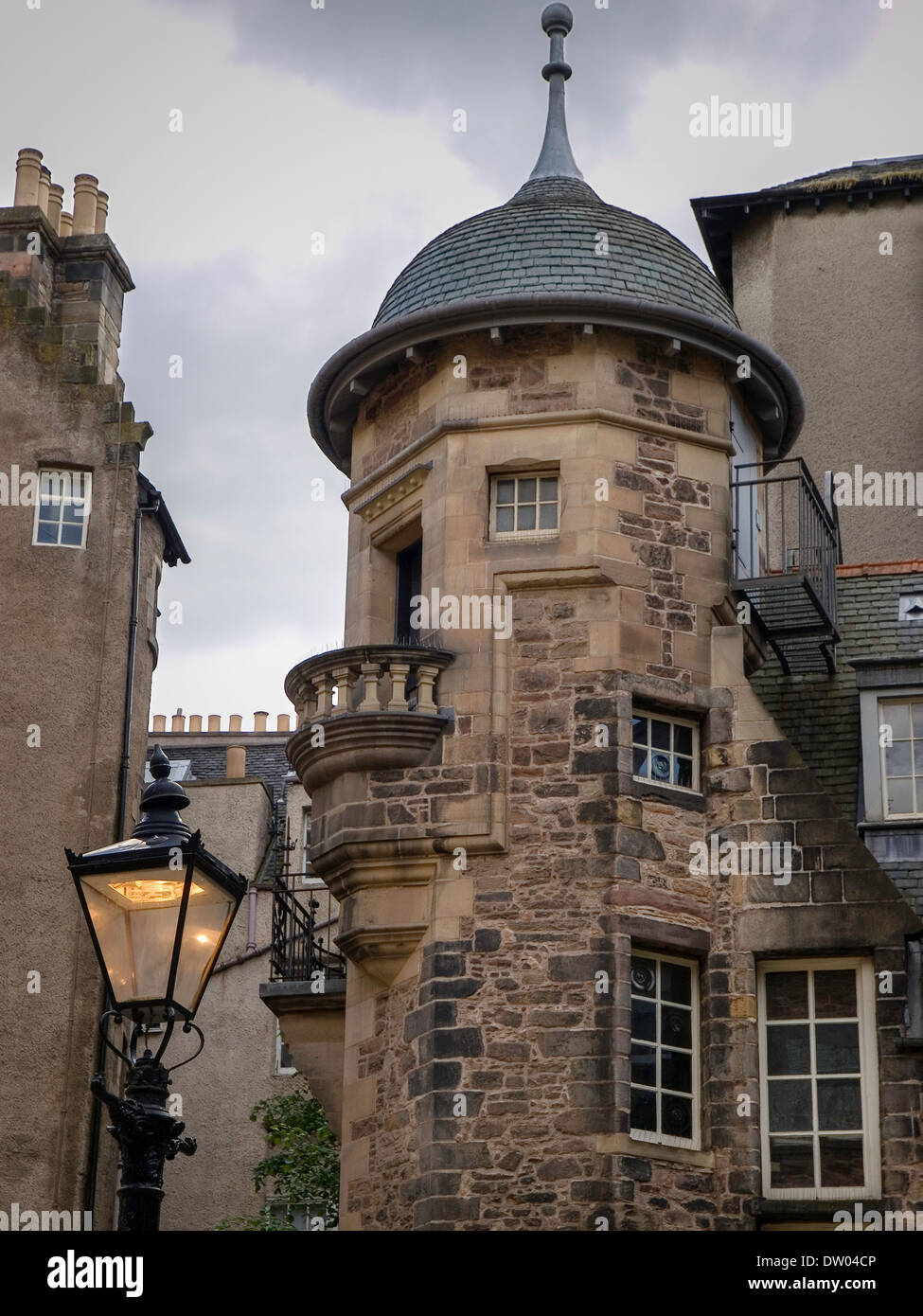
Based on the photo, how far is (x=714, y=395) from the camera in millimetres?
21406

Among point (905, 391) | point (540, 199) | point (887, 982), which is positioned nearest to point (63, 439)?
point (540, 199)

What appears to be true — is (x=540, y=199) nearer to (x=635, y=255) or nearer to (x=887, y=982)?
(x=635, y=255)

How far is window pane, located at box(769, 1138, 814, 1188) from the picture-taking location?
18.9m

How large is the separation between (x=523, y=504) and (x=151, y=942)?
10396mm

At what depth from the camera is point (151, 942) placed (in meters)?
11.1

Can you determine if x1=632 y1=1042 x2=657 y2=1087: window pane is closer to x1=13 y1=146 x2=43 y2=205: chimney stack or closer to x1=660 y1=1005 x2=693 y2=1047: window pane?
x1=660 y1=1005 x2=693 y2=1047: window pane

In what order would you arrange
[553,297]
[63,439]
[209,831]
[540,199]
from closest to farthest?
[553,297] < [540,199] < [63,439] < [209,831]

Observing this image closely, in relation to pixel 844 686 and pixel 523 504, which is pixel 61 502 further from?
pixel 844 686

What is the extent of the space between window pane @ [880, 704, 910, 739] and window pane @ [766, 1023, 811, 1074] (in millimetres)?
3203

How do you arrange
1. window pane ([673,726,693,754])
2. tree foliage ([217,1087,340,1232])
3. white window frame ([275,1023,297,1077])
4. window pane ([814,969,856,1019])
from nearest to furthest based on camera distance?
window pane ([814,969,856,1019]) → window pane ([673,726,693,754]) → tree foliage ([217,1087,340,1232]) → white window frame ([275,1023,297,1077])

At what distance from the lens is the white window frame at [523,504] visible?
67.5 ft

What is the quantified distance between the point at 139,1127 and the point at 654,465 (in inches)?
443

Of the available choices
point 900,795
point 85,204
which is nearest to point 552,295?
point 900,795

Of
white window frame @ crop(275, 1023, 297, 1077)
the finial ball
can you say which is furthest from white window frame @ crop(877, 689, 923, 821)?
white window frame @ crop(275, 1023, 297, 1077)
